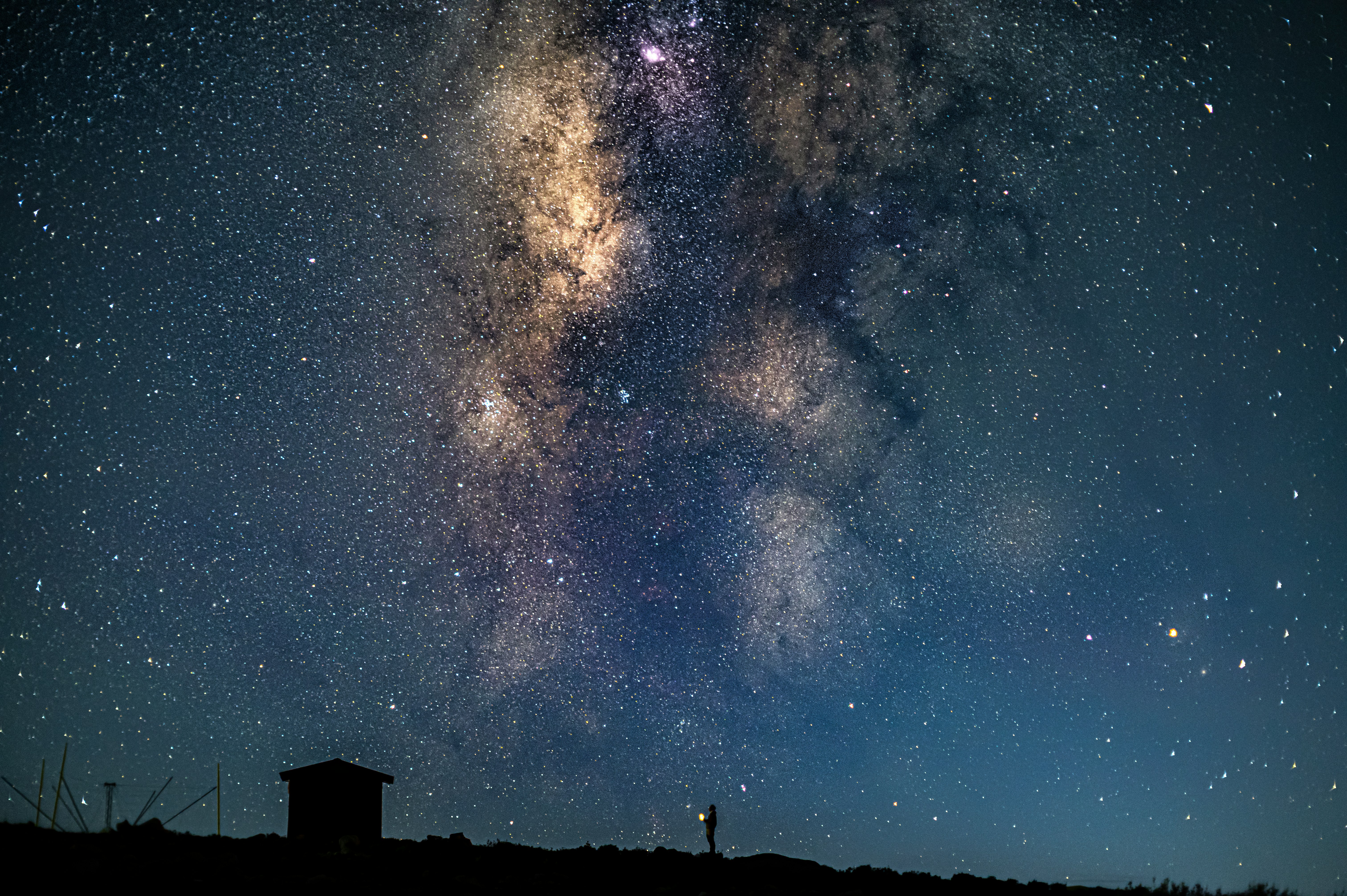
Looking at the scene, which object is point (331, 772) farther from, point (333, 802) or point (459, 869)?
point (459, 869)

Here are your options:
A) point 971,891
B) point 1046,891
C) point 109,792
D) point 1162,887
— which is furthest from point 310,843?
point 109,792

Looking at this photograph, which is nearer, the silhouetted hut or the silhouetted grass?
the silhouetted grass

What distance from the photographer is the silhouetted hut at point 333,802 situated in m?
14.7

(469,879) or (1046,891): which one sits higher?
(469,879)

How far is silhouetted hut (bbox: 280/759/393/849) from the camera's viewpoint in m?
14.7

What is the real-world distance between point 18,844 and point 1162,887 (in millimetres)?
15737

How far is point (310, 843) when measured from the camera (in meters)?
13.5

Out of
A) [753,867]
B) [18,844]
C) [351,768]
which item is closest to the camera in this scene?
[18,844]

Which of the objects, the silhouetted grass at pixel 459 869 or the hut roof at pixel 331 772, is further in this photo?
the hut roof at pixel 331 772

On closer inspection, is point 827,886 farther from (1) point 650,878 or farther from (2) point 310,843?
(2) point 310,843

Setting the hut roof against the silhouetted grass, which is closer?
the silhouetted grass

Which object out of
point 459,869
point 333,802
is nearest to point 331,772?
point 333,802

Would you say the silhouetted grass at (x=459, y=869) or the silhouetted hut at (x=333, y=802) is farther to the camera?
the silhouetted hut at (x=333, y=802)

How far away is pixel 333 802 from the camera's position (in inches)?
589
